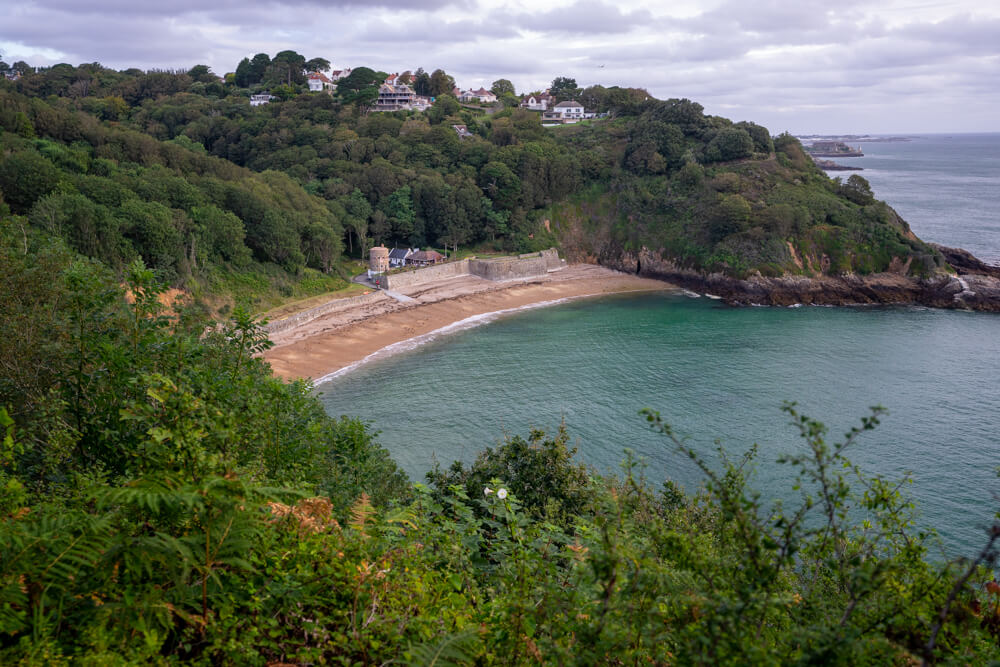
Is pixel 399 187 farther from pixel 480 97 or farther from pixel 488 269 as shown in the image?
pixel 480 97

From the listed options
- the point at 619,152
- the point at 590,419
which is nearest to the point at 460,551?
the point at 590,419

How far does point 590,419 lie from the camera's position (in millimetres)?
26312

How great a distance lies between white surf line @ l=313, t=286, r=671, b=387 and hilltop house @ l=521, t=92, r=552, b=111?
4948 cm

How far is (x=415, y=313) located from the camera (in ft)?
136

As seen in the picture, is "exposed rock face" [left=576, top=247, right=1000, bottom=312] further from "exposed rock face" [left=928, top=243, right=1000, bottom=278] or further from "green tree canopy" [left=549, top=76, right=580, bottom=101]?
"green tree canopy" [left=549, top=76, right=580, bottom=101]

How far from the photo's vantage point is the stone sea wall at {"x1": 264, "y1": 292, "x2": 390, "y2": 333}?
117ft

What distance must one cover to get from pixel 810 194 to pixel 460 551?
54.7m

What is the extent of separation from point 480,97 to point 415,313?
2589 inches

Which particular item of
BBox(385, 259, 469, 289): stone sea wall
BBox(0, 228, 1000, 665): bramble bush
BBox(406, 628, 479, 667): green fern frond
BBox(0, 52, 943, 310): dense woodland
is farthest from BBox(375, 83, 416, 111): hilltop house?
BBox(406, 628, 479, 667): green fern frond

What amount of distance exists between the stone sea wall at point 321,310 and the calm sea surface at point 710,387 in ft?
21.3

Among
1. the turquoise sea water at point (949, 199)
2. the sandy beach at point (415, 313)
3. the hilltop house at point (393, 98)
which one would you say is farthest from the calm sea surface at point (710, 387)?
the hilltop house at point (393, 98)

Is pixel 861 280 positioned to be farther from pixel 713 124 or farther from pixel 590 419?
pixel 590 419

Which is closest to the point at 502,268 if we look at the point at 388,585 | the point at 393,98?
the point at 393,98

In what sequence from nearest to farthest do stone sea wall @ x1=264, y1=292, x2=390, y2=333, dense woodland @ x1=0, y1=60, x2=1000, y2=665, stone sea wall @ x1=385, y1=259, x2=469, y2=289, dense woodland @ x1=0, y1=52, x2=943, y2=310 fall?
dense woodland @ x1=0, y1=60, x2=1000, y2=665 → dense woodland @ x1=0, y1=52, x2=943, y2=310 → stone sea wall @ x1=264, y1=292, x2=390, y2=333 → stone sea wall @ x1=385, y1=259, x2=469, y2=289
